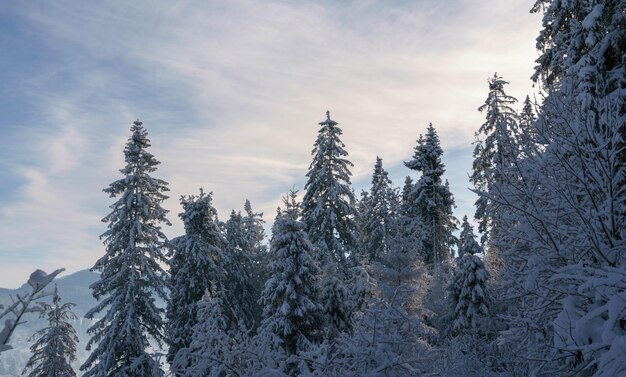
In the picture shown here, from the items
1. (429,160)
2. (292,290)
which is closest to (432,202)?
(429,160)

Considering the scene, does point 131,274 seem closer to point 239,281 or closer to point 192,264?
point 192,264

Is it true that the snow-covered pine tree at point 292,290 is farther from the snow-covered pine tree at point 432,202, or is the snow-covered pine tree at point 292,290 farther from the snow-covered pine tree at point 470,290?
the snow-covered pine tree at point 432,202

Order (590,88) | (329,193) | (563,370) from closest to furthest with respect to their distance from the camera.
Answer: (563,370) → (590,88) → (329,193)

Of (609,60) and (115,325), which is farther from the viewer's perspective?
(115,325)

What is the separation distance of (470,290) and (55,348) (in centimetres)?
2753

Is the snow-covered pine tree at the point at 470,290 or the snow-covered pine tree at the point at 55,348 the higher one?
the snow-covered pine tree at the point at 470,290

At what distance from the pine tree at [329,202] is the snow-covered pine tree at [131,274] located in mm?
9802

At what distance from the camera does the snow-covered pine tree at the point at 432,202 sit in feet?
116

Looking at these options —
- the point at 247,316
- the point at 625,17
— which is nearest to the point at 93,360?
the point at 247,316

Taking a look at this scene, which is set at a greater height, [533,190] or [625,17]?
[625,17]

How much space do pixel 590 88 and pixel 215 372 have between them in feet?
34.4

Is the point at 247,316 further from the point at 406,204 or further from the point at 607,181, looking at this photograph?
the point at 607,181

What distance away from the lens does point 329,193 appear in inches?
1170

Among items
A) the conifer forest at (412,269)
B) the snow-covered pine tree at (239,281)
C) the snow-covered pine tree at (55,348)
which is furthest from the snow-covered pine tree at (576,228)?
the snow-covered pine tree at (55,348)
